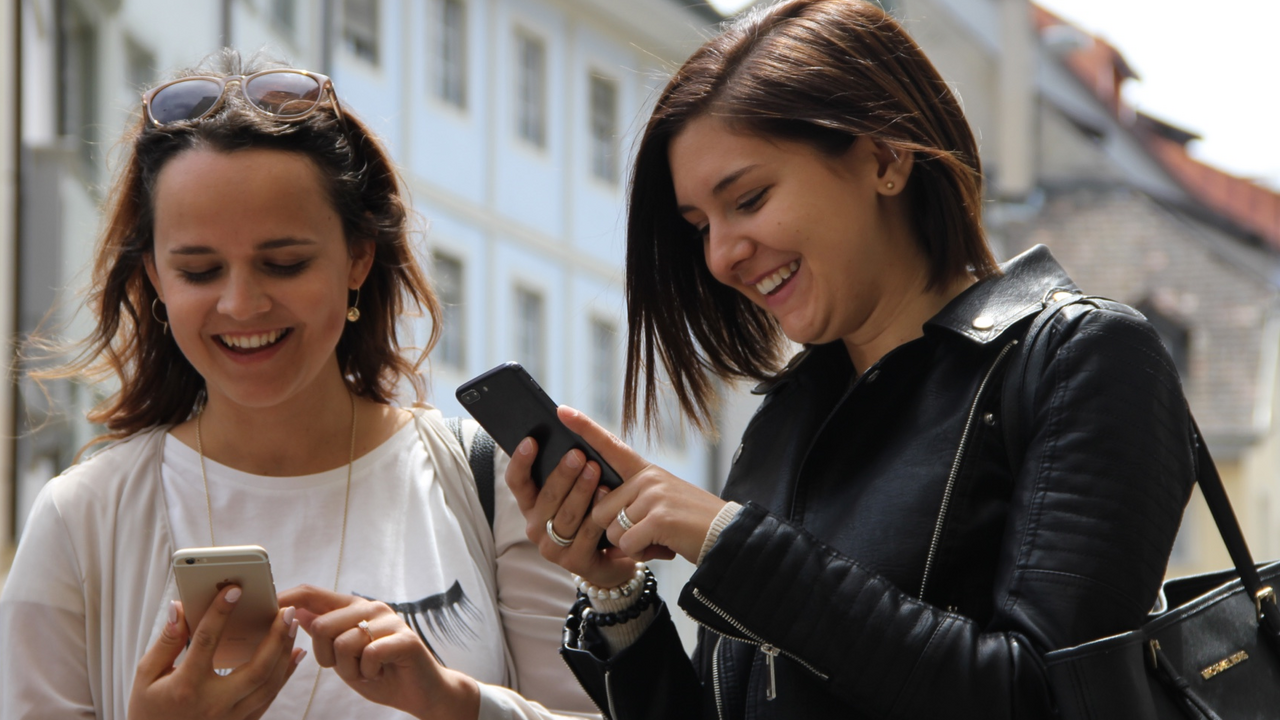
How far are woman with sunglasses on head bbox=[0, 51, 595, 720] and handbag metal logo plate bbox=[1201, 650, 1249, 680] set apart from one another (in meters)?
1.16

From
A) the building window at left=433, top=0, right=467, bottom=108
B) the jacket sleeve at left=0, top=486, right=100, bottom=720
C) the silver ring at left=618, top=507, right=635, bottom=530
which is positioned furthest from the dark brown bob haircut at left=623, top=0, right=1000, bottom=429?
the building window at left=433, top=0, right=467, bottom=108

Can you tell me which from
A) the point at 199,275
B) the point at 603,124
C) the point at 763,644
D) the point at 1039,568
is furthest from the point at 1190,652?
the point at 603,124

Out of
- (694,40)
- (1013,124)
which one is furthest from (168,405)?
(1013,124)

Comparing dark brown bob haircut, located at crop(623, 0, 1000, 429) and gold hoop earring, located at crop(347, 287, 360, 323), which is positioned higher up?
dark brown bob haircut, located at crop(623, 0, 1000, 429)

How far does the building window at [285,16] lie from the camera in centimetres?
1302

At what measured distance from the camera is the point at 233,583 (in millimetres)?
2625

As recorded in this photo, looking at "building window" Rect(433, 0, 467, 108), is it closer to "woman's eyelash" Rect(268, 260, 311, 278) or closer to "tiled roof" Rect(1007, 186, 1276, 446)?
"tiled roof" Rect(1007, 186, 1276, 446)

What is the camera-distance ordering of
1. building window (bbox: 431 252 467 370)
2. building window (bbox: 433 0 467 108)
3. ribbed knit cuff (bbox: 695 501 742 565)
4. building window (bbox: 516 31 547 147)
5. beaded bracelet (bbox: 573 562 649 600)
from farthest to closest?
building window (bbox: 516 31 547 147) < building window (bbox: 433 0 467 108) < building window (bbox: 431 252 467 370) < beaded bracelet (bbox: 573 562 649 600) < ribbed knit cuff (bbox: 695 501 742 565)

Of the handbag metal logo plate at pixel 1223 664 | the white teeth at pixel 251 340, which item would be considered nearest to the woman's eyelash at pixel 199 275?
the white teeth at pixel 251 340

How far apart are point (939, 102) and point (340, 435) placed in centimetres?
133

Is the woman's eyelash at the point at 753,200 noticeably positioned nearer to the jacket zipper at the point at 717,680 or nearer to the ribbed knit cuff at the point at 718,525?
the ribbed knit cuff at the point at 718,525

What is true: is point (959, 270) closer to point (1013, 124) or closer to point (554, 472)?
point (554, 472)

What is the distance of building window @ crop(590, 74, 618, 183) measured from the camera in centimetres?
2472

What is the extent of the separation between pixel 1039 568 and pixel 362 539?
139 cm
